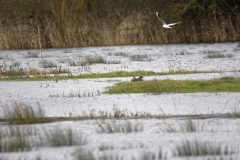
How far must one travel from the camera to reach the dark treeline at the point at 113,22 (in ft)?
94.4

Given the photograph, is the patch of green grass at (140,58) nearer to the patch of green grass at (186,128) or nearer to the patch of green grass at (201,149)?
the patch of green grass at (186,128)

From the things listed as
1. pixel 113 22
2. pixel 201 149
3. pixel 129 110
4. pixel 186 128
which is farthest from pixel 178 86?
pixel 113 22

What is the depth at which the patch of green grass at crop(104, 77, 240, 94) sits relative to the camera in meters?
11.9

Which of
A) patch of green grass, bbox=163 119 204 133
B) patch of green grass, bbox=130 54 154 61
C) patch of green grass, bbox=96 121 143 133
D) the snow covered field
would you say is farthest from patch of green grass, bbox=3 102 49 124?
patch of green grass, bbox=130 54 154 61

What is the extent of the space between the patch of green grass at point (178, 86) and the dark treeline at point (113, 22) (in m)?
16.2

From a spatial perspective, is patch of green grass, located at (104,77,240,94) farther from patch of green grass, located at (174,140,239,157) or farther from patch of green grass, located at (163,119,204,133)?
patch of green grass, located at (174,140,239,157)

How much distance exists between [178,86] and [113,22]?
681 inches

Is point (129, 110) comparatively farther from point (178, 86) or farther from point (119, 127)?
point (178, 86)

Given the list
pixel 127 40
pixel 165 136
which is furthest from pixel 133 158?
pixel 127 40

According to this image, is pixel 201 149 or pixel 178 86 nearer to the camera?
pixel 201 149

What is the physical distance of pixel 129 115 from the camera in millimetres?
9016

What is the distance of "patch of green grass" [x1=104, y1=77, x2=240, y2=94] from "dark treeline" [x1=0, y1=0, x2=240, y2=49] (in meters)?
16.2

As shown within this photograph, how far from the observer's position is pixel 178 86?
1209 cm

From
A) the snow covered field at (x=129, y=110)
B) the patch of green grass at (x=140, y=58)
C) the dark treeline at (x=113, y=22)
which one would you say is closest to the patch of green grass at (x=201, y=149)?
the snow covered field at (x=129, y=110)
